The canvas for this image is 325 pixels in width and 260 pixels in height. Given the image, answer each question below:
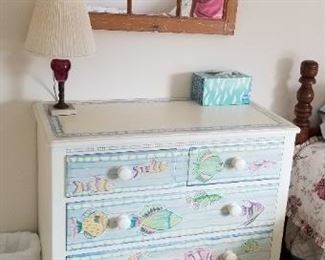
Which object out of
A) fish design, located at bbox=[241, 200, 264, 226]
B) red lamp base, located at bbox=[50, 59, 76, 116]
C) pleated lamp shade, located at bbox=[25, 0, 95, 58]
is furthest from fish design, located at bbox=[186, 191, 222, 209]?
pleated lamp shade, located at bbox=[25, 0, 95, 58]

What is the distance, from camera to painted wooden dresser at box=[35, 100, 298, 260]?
5.32 ft

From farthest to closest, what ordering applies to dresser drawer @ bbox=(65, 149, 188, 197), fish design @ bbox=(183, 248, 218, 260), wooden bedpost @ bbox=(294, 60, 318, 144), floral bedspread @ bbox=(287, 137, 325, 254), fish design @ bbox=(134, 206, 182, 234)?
1. wooden bedpost @ bbox=(294, 60, 318, 144)
2. floral bedspread @ bbox=(287, 137, 325, 254)
3. fish design @ bbox=(183, 248, 218, 260)
4. fish design @ bbox=(134, 206, 182, 234)
5. dresser drawer @ bbox=(65, 149, 188, 197)

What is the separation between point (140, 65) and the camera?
200cm

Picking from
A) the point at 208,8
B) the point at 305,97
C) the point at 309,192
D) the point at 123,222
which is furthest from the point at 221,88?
the point at 123,222

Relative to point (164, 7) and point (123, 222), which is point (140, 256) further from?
point (164, 7)

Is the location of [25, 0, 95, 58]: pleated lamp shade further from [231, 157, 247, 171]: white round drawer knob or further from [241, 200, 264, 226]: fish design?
[241, 200, 264, 226]: fish design

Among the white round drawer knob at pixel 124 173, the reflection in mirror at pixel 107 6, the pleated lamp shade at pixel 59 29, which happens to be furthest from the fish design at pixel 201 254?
the reflection in mirror at pixel 107 6

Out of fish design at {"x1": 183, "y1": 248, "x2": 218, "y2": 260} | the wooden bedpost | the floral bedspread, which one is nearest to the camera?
fish design at {"x1": 183, "y1": 248, "x2": 218, "y2": 260}

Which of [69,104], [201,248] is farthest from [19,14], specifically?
[201,248]

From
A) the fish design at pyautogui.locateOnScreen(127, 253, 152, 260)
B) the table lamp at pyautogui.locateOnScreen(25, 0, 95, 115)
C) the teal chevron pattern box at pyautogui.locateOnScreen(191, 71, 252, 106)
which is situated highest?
the table lamp at pyautogui.locateOnScreen(25, 0, 95, 115)

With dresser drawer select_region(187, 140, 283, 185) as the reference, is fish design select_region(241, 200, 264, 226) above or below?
below

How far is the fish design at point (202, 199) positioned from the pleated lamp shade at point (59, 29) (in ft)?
2.00

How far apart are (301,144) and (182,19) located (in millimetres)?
756

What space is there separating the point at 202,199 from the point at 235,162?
6.7 inches
